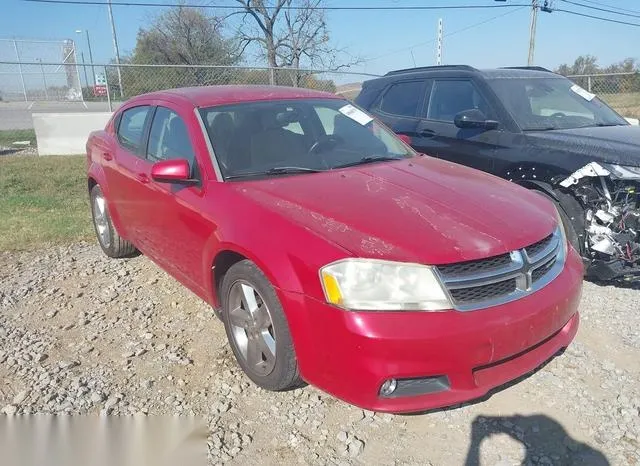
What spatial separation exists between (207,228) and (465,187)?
1.57 m

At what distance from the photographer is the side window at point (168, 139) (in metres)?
3.58

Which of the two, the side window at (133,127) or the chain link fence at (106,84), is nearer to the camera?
the side window at (133,127)

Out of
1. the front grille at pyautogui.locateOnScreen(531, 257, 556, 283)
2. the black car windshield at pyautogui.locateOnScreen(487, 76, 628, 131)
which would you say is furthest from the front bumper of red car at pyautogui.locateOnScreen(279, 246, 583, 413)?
the black car windshield at pyautogui.locateOnScreen(487, 76, 628, 131)

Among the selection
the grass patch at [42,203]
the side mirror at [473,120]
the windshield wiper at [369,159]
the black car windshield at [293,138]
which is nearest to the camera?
the black car windshield at [293,138]

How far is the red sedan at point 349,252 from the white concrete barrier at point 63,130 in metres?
9.47

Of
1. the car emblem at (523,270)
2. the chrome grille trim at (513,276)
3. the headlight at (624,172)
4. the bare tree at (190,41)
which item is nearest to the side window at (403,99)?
the headlight at (624,172)

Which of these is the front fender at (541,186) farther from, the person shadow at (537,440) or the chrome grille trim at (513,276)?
the person shadow at (537,440)

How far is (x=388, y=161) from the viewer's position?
3736 mm

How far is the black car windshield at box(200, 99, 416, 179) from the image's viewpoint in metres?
3.40

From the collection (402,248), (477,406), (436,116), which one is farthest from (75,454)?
(436,116)

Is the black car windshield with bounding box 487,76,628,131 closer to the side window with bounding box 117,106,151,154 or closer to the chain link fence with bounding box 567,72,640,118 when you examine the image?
the side window with bounding box 117,106,151,154

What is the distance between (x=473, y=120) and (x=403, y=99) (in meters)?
1.45

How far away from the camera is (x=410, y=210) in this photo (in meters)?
2.79

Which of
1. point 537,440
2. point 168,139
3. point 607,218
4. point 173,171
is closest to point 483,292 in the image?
point 537,440
